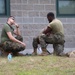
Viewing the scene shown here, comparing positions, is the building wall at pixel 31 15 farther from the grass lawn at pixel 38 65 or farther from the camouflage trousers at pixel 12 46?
the grass lawn at pixel 38 65

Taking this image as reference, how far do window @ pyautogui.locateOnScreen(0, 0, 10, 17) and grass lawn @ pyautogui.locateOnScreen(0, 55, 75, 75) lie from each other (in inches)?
97.9

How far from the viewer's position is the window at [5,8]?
1297cm

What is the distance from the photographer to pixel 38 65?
9.82 metres

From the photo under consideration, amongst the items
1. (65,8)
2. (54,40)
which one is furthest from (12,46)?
(65,8)

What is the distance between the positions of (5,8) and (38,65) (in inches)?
148

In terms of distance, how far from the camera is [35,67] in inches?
378

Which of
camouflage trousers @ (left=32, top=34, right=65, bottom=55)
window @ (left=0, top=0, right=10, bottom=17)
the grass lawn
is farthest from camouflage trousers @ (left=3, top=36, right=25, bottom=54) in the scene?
window @ (left=0, top=0, right=10, bottom=17)

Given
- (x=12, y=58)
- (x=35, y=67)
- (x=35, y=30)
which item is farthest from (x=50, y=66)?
(x=35, y=30)

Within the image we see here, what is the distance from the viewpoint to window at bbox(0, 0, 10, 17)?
12970 millimetres

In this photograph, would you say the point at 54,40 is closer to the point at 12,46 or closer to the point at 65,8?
the point at 12,46

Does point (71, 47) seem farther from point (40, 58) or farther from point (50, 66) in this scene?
point (50, 66)

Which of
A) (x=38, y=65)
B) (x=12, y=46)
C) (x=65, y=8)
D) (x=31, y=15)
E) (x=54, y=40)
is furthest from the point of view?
(x=65, y=8)

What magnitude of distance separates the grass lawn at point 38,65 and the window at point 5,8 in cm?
249

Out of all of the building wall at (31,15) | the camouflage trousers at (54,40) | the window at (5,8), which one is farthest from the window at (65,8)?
the camouflage trousers at (54,40)
